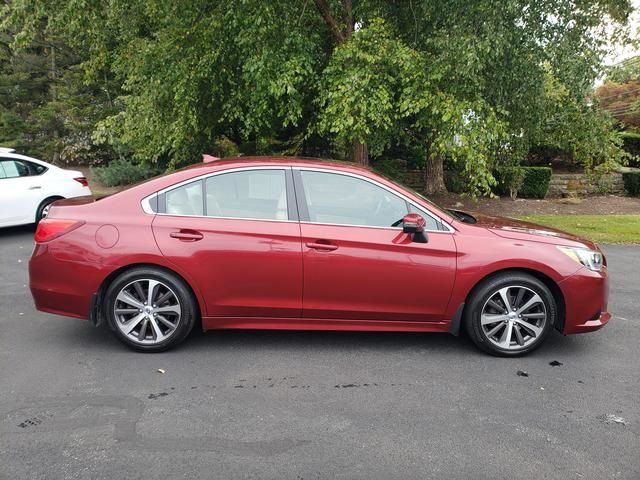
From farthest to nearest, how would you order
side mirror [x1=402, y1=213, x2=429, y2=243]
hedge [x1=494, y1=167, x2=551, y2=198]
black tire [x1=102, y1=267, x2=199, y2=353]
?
hedge [x1=494, y1=167, x2=551, y2=198]
black tire [x1=102, y1=267, x2=199, y2=353]
side mirror [x1=402, y1=213, x2=429, y2=243]

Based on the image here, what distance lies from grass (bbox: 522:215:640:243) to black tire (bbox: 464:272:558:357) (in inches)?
241

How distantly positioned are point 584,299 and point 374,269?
170cm

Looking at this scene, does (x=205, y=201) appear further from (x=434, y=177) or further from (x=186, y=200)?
(x=434, y=177)

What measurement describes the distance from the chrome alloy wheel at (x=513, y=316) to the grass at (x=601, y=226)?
20.2ft

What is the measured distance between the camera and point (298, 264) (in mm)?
4242

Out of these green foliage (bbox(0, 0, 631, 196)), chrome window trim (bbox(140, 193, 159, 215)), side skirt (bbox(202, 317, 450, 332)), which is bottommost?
side skirt (bbox(202, 317, 450, 332))

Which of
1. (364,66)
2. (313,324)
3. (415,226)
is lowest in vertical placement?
(313,324)

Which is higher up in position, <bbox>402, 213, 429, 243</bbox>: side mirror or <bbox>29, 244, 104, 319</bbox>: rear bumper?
<bbox>402, 213, 429, 243</bbox>: side mirror

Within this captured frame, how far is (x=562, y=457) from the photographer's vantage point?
9.94 feet

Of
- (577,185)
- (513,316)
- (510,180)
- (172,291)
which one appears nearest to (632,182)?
(577,185)

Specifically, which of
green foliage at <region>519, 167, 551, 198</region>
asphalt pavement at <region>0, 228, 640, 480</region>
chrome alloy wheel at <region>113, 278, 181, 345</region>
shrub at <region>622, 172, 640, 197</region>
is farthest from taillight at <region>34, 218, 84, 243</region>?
shrub at <region>622, 172, 640, 197</region>

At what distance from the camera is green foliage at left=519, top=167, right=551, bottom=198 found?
16.2m

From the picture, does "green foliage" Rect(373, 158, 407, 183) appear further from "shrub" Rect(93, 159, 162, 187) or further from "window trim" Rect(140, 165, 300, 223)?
"window trim" Rect(140, 165, 300, 223)

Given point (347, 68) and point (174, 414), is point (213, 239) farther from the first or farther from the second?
point (347, 68)
